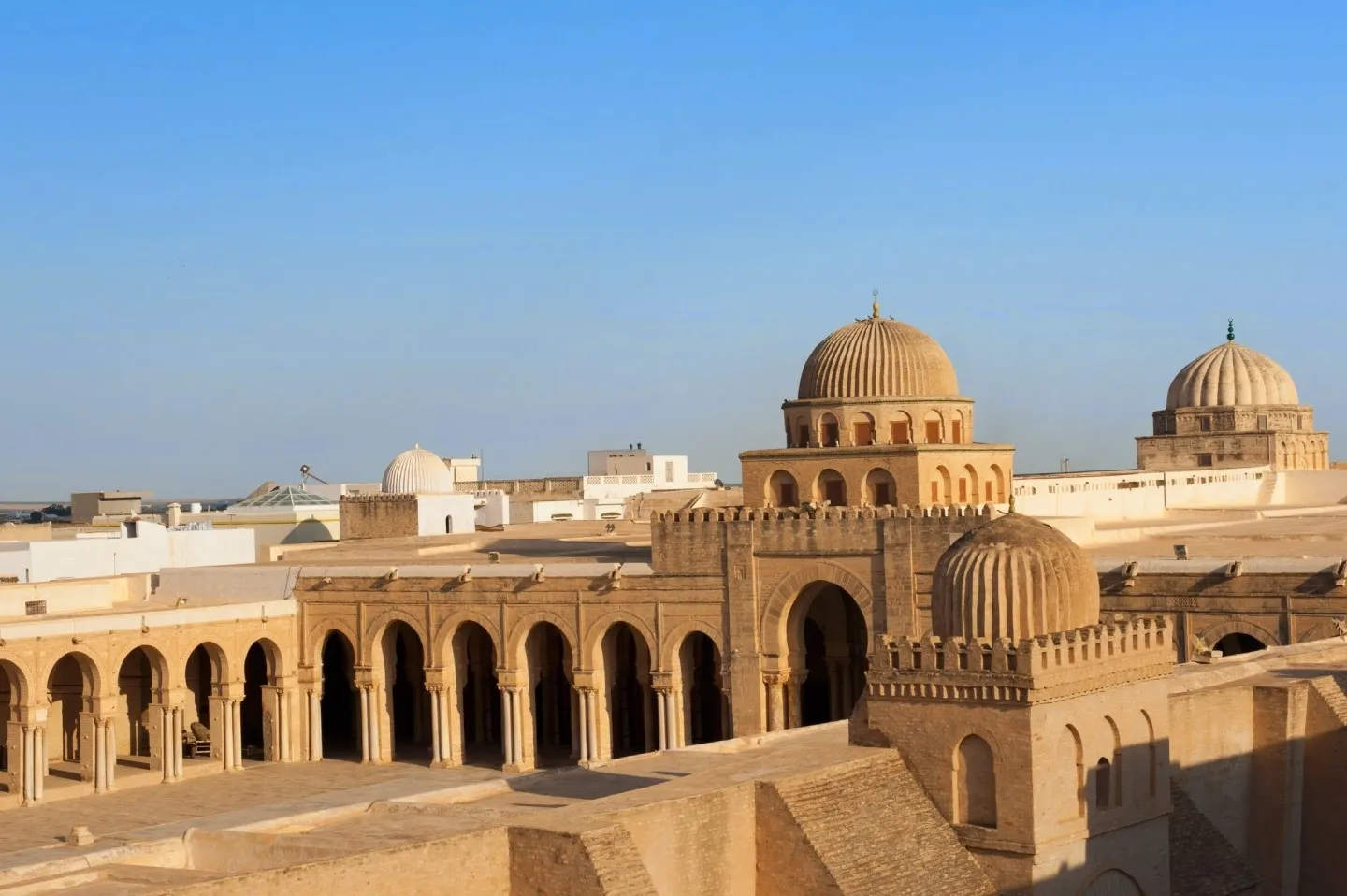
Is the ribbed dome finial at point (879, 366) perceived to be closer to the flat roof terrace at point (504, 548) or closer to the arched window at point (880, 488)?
the arched window at point (880, 488)

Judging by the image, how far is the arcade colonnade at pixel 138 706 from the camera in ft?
115

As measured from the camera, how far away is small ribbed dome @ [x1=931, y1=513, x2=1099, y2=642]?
70.7 ft

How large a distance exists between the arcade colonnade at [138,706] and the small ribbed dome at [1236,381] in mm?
31999

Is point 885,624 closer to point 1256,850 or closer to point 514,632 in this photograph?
point 514,632

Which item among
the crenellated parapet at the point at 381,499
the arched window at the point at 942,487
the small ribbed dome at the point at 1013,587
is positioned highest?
the crenellated parapet at the point at 381,499

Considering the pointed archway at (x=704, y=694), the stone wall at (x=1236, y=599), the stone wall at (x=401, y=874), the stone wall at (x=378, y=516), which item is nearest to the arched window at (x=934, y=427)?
the pointed archway at (x=704, y=694)

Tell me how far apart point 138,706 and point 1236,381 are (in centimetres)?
3588

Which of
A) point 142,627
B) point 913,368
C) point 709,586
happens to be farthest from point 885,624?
point 142,627

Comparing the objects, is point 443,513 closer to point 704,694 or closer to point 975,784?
point 704,694

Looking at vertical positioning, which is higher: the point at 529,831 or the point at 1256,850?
the point at 529,831

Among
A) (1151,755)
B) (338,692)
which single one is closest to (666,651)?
(338,692)

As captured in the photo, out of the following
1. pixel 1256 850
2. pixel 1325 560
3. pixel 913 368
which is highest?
pixel 913 368

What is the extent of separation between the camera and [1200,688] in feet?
83.4

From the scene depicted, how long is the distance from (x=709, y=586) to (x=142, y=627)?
10.9m
